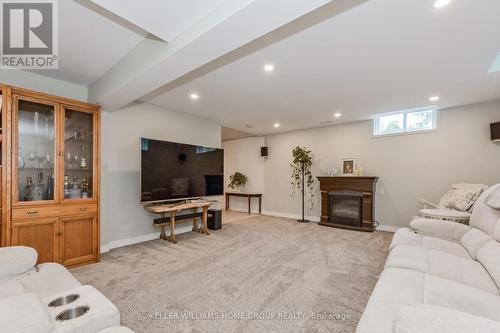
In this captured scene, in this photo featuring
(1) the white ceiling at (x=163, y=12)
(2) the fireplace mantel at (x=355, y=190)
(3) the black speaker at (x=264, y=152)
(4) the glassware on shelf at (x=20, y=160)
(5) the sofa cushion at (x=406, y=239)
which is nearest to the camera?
(1) the white ceiling at (x=163, y=12)

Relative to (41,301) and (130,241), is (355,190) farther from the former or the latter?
(41,301)

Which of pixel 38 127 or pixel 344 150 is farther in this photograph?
pixel 344 150

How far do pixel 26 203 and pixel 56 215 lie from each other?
320 mm

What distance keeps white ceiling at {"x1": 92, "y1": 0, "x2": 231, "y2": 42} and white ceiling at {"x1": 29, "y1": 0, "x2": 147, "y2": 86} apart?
40cm

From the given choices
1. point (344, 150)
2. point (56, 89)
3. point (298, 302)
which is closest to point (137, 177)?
point (56, 89)

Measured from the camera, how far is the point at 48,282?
1534mm

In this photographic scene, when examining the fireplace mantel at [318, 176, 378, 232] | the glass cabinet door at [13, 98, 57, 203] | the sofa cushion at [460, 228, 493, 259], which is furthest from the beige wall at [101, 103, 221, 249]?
the sofa cushion at [460, 228, 493, 259]

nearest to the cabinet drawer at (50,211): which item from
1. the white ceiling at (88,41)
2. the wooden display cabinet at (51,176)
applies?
the wooden display cabinet at (51,176)

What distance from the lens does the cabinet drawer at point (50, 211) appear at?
2531 millimetres

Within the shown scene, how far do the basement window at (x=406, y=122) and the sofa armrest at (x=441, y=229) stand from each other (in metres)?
2.83

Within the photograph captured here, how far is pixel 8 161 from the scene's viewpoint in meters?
2.46

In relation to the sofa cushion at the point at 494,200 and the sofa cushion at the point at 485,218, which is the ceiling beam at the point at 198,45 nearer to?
the sofa cushion at the point at 494,200

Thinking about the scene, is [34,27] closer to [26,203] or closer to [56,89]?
[56,89]

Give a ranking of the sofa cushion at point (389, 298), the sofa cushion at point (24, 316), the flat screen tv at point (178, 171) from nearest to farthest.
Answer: the sofa cushion at point (24, 316), the sofa cushion at point (389, 298), the flat screen tv at point (178, 171)
